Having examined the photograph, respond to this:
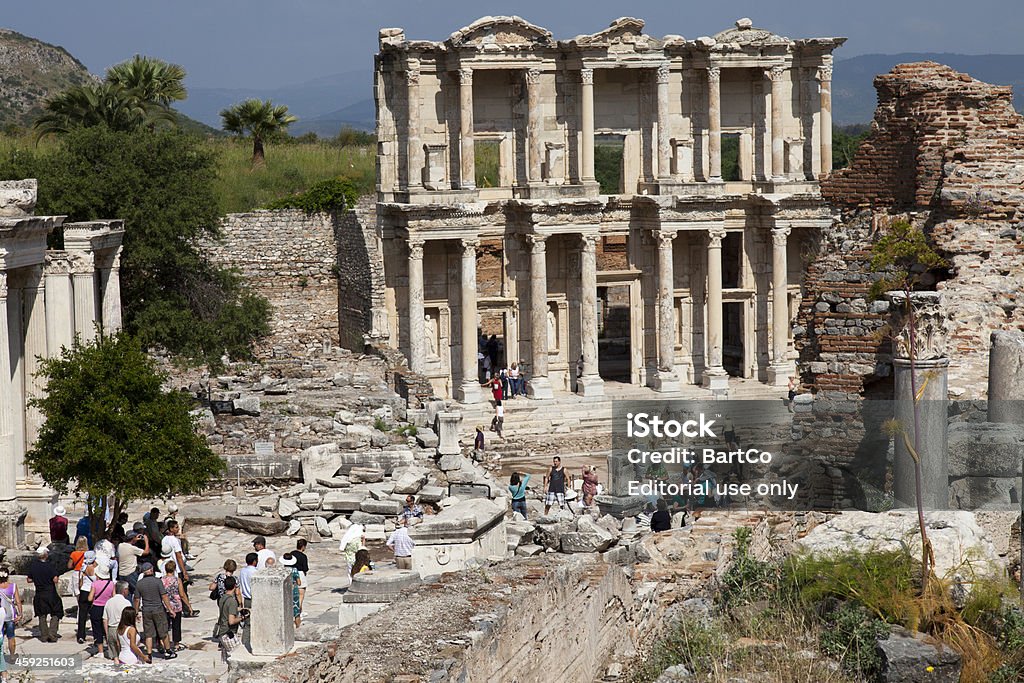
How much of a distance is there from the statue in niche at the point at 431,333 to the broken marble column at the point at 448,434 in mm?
12512

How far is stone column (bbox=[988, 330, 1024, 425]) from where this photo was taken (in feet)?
57.0

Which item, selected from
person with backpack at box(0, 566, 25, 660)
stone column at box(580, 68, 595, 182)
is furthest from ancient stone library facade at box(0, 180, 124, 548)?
stone column at box(580, 68, 595, 182)

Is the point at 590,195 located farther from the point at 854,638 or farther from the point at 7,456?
the point at 854,638

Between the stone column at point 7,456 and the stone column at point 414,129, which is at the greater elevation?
the stone column at point 414,129

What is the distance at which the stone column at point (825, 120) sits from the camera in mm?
46394

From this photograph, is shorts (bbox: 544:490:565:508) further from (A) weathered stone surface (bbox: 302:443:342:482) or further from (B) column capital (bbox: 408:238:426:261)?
(B) column capital (bbox: 408:238:426:261)

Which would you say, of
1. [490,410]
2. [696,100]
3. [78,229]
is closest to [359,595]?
[78,229]

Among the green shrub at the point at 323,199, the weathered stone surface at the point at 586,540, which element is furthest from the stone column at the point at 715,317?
the weathered stone surface at the point at 586,540

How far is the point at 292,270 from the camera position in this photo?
50.4 m

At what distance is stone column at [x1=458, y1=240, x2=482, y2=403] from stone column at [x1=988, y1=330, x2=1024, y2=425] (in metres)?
25.6

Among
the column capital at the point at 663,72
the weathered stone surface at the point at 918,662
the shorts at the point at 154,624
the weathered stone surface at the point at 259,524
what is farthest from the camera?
the column capital at the point at 663,72

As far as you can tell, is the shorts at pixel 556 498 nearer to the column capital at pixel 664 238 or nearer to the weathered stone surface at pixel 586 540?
the weathered stone surface at pixel 586 540

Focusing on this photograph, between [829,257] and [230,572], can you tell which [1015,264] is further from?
[230,572]

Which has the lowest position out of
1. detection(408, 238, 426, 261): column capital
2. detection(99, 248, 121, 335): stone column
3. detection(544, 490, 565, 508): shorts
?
detection(544, 490, 565, 508): shorts
